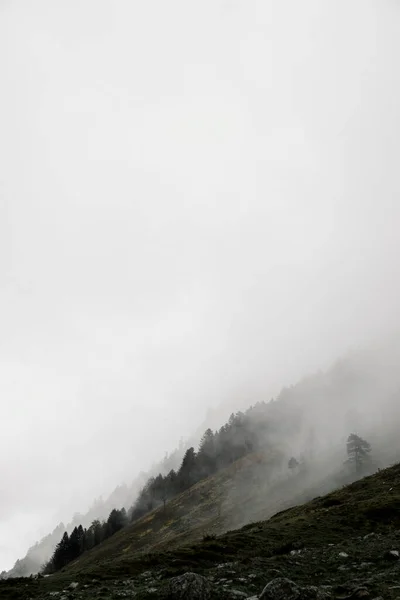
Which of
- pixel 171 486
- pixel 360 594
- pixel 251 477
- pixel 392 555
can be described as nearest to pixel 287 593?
pixel 360 594

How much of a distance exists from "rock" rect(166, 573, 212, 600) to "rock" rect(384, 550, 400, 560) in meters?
13.3

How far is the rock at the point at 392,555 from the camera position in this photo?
22.6 meters

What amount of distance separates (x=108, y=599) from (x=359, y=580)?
1252 cm

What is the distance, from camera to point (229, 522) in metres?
104

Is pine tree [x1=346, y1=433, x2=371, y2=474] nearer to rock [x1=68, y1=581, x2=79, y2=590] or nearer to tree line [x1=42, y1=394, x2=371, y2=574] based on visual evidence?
tree line [x1=42, y1=394, x2=371, y2=574]

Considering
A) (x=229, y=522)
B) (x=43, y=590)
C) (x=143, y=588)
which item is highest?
(x=43, y=590)

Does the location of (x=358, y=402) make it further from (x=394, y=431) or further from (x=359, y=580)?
(x=359, y=580)

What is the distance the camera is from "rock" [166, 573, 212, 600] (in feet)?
53.0

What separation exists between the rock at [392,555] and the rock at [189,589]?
13.3 metres

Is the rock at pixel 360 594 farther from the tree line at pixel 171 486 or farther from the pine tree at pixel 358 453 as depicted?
the tree line at pixel 171 486

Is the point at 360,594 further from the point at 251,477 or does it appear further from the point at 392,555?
the point at 251,477

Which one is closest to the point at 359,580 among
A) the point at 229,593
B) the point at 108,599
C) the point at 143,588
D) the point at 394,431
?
the point at 229,593

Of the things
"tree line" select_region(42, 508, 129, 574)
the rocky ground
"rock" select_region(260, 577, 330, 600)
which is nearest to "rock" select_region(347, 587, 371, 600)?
the rocky ground

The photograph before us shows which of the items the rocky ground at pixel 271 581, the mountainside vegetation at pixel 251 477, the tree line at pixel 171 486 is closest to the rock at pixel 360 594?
the rocky ground at pixel 271 581
